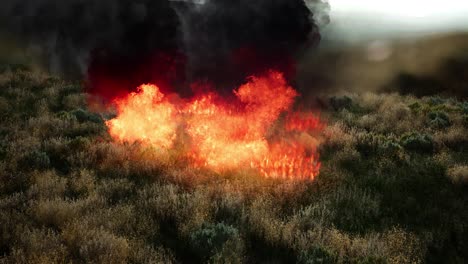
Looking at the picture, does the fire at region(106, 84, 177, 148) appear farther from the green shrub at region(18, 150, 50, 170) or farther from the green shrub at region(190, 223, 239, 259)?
the green shrub at region(190, 223, 239, 259)

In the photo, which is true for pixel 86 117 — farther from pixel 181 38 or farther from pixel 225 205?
pixel 225 205

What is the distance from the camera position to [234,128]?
12.3 metres

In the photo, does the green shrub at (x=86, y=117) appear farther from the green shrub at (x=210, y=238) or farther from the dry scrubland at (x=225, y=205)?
the green shrub at (x=210, y=238)

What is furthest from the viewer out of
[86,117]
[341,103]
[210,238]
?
[341,103]

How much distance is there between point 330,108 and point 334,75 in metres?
6.32

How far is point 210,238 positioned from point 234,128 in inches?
249

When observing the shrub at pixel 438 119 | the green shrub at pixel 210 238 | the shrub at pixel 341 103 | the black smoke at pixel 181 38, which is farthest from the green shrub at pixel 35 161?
the shrub at pixel 341 103

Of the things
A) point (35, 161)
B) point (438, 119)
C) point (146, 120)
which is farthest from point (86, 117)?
point (438, 119)

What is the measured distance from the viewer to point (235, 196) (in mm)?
8055

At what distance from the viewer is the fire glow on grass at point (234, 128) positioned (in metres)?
10.4

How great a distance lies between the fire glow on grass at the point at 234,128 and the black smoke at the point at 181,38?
748 mm

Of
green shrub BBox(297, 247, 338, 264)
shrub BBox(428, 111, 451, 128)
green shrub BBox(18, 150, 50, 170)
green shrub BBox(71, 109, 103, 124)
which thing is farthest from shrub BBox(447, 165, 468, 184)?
green shrub BBox(71, 109, 103, 124)

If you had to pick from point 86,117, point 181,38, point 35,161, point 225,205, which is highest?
point 181,38

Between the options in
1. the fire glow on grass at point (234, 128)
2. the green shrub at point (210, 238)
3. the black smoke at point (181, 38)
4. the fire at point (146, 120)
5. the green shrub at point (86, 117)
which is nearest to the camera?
the green shrub at point (210, 238)
